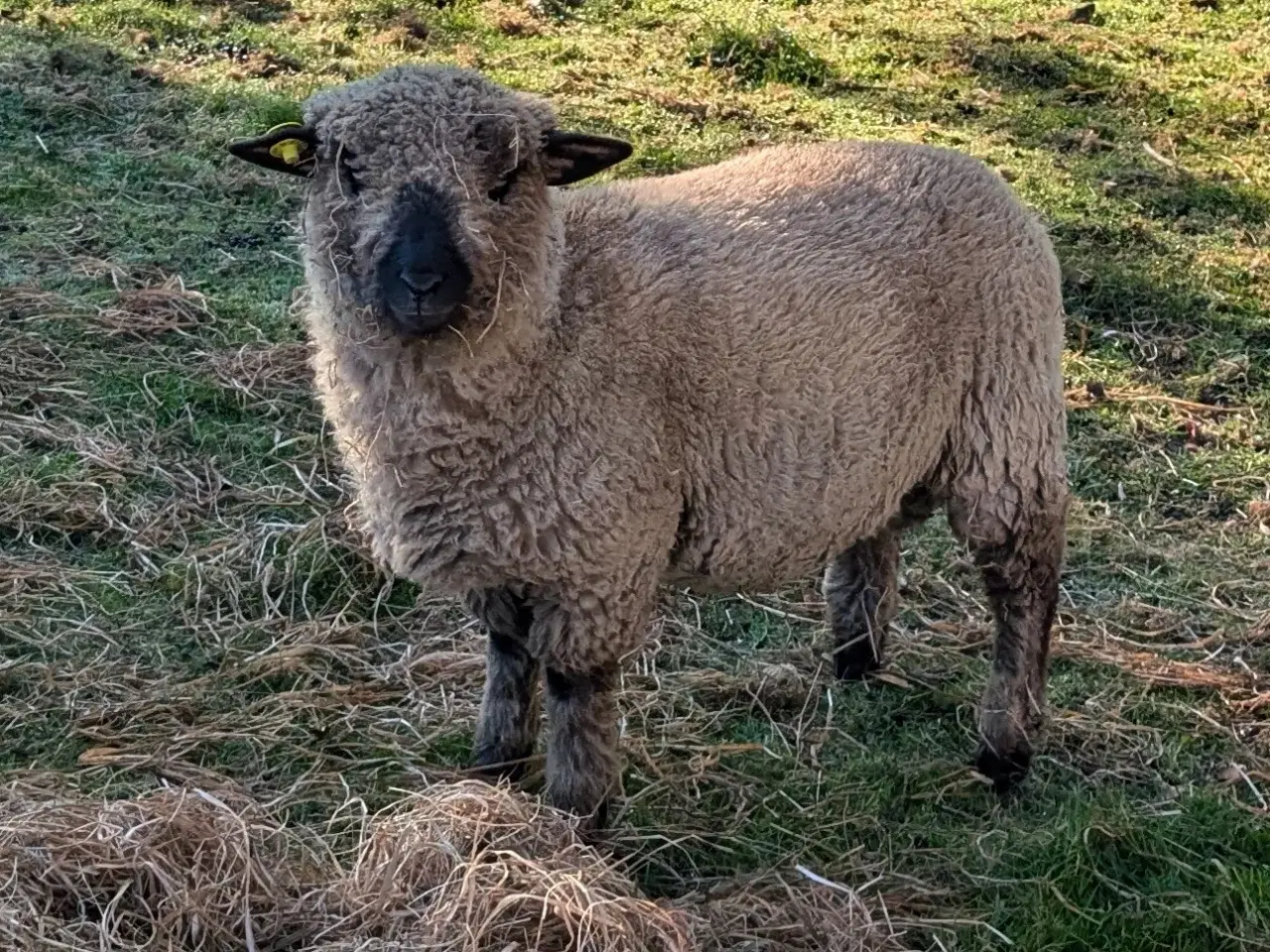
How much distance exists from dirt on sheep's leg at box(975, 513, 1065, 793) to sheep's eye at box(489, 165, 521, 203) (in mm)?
1691

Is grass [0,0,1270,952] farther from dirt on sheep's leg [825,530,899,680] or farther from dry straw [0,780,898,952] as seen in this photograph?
dry straw [0,780,898,952]

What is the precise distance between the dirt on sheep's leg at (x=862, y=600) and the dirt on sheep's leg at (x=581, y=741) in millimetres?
1200

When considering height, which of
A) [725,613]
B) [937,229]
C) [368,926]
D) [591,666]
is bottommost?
[725,613]

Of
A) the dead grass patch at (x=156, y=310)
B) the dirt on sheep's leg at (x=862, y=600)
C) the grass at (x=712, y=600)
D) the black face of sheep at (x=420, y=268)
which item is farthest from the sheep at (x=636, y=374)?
the dead grass patch at (x=156, y=310)

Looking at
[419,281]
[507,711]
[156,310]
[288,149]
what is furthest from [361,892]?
[156,310]

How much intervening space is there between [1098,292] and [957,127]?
188 centimetres

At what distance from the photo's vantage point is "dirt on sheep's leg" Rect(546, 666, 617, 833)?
3.69 metres

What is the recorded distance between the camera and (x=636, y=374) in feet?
11.9

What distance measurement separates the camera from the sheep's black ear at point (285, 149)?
3.36 meters

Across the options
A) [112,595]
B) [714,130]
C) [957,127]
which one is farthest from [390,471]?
[957,127]

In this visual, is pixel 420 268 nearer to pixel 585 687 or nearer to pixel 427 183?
pixel 427 183

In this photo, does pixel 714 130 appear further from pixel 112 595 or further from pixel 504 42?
pixel 112 595

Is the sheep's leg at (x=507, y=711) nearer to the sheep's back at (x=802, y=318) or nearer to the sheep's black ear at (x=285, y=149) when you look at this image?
the sheep's back at (x=802, y=318)

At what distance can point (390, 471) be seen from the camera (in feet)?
11.7
